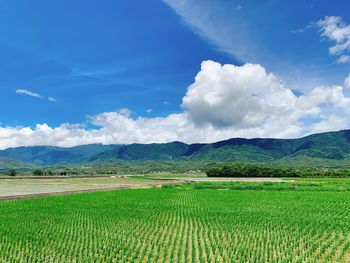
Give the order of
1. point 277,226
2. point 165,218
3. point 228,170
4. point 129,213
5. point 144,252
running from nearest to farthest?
point 144,252
point 277,226
point 165,218
point 129,213
point 228,170

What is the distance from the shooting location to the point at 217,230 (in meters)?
23.8

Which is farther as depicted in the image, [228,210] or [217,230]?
[228,210]

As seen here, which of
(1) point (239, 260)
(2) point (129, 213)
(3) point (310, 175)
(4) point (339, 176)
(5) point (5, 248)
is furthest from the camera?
(3) point (310, 175)

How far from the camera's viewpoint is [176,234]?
2264 cm

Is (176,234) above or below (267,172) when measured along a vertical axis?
below

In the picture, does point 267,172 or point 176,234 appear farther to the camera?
point 267,172

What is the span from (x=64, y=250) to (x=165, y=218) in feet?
43.0

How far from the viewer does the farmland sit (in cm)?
1720

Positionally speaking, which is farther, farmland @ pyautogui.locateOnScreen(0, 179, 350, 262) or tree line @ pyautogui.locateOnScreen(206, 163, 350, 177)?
tree line @ pyautogui.locateOnScreen(206, 163, 350, 177)

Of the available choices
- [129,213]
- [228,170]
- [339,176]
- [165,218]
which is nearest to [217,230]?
[165,218]

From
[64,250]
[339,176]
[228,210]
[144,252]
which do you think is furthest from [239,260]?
[339,176]

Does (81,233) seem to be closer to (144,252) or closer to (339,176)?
(144,252)

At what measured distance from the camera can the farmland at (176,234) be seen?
17203 millimetres

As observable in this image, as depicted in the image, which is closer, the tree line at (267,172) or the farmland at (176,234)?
the farmland at (176,234)
